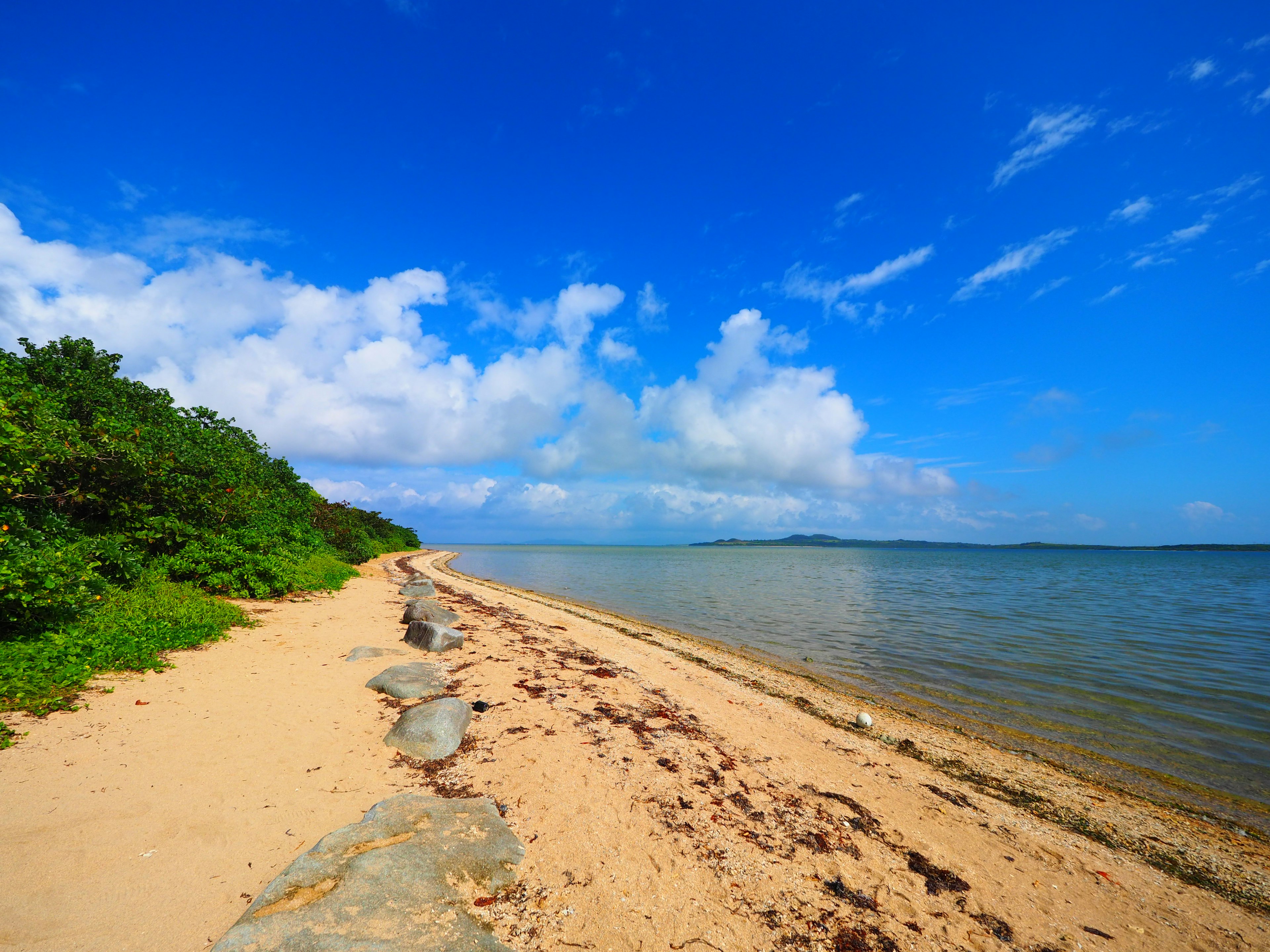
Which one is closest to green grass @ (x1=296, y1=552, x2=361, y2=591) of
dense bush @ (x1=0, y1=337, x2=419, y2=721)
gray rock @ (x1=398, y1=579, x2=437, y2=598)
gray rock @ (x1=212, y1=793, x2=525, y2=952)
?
dense bush @ (x1=0, y1=337, x2=419, y2=721)

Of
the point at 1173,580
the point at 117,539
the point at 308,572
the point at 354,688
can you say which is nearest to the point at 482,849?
the point at 354,688

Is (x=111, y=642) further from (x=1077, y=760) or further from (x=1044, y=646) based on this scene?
(x=1044, y=646)

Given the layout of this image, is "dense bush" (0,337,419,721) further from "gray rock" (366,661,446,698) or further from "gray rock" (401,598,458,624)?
"gray rock" (401,598,458,624)

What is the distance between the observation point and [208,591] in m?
14.6

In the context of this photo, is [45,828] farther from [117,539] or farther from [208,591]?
[208,591]

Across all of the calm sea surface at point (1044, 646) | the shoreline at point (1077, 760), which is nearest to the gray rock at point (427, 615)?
the shoreline at point (1077, 760)

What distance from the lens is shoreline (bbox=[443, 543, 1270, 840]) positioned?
7.98 metres

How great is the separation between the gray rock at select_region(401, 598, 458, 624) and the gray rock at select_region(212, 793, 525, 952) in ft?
29.8

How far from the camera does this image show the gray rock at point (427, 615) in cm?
1450

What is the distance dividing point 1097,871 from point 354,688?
1112 centimetres

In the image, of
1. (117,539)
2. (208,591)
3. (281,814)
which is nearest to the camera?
(281,814)

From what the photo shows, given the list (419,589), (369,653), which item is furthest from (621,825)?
(419,589)

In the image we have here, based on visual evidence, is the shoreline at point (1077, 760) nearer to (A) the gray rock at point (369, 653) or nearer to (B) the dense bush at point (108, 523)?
(A) the gray rock at point (369, 653)

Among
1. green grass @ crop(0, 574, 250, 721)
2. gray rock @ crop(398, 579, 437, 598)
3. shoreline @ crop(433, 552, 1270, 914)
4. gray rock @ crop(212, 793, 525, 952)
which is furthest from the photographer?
gray rock @ crop(398, 579, 437, 598)
